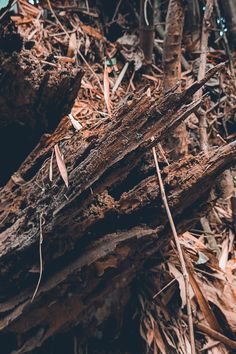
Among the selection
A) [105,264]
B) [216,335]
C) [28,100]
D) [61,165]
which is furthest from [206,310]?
[28,100]

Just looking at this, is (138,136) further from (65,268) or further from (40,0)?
(40,0)

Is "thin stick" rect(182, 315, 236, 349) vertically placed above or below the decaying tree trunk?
below

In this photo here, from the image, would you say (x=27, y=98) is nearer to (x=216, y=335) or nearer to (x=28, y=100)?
(x=28, y=100)

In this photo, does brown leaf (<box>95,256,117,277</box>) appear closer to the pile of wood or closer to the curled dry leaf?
the pile of wood

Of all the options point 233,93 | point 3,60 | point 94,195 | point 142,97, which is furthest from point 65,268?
point 233,93

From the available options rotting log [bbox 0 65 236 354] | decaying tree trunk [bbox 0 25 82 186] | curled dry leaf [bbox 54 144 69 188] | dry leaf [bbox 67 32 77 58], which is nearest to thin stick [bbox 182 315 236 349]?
rotting log [bbox 0 65 236 354]

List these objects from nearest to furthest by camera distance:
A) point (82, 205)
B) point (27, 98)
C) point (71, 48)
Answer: point (82, 205) → point (27, 98) → point (71, 48)
